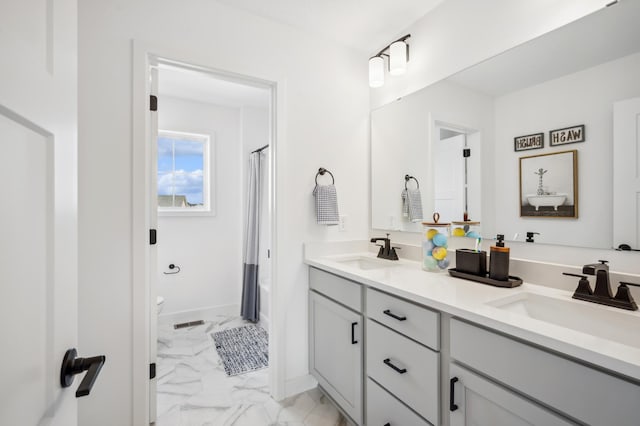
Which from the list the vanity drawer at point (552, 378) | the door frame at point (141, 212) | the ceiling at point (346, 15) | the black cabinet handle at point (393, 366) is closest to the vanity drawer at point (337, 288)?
the black cabinet handle at point (393, 366)

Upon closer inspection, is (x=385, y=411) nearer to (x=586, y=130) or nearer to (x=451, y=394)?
(x=451, y=394)

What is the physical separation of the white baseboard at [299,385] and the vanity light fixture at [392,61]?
2147 millimetres

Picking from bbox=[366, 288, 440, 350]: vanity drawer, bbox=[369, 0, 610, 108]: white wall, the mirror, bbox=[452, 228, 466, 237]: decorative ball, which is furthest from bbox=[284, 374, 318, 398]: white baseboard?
bbox=[369, 0, 610, 108]: white wall

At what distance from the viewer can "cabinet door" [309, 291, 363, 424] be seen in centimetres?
155

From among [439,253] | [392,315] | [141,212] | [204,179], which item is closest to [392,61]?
[439,253]

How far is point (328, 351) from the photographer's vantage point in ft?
5.95

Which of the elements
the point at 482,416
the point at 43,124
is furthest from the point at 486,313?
the point at 43,124

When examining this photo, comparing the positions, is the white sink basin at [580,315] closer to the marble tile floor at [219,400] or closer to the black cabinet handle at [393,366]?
the black cabinet handle at [393,366]

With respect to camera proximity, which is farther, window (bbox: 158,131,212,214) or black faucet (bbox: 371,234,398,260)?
window (bbox: 158,131,212,214)

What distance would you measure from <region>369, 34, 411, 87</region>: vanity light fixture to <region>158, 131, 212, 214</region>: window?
219 centimetres

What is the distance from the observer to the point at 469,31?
1.66 metres

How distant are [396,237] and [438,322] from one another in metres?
1.07

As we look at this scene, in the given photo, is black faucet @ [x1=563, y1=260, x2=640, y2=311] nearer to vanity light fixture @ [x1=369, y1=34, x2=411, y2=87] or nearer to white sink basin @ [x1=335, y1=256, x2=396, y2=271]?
white sink basin @ [x1=335, y1=256, x2=396, y2=271]

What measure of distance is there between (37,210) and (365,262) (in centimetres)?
187
